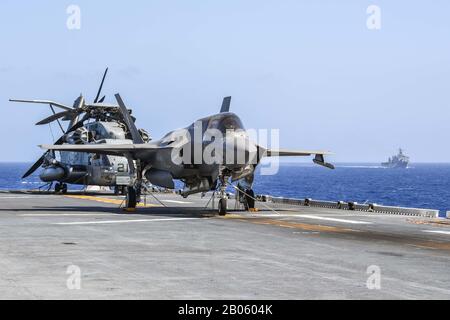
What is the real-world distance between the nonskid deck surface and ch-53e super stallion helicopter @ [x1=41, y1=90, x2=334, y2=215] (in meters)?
2.99

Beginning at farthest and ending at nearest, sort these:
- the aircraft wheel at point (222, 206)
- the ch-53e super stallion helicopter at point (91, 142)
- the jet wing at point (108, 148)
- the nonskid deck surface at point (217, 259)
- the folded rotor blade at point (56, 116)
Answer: the folded rotor blade at point (56, 116) < the ch-53e super stallion helicopter at point (91, 142) < the jet wing at point (108, 148) < the aircraft wheel at point (222, 206) < the nonskid deck surface at point (217, 259)

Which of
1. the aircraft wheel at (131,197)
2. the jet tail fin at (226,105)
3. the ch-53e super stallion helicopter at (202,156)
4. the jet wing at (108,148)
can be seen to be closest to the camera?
the ch-53e super stallion helicopter at (202,156)

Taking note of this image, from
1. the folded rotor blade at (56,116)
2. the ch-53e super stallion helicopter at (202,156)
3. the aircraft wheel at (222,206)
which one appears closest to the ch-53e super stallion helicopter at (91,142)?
the folded rotor blade at (56,116)

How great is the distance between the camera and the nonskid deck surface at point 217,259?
37.3ft

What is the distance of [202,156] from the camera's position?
2969cm

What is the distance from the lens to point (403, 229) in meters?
25.4

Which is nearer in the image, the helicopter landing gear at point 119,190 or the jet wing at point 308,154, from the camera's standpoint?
the jet wing at point 308,154

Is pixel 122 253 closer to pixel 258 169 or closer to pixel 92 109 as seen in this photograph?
pixel 258 169

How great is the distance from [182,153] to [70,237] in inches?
450

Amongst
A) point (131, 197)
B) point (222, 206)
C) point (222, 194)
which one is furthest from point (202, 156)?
point (131, 197)

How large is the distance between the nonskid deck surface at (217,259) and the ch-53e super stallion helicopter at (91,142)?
82.2ft

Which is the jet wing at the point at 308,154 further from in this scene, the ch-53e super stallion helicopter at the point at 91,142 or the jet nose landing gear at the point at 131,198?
the ch-53e super stallion helicopter at the point at 91,142

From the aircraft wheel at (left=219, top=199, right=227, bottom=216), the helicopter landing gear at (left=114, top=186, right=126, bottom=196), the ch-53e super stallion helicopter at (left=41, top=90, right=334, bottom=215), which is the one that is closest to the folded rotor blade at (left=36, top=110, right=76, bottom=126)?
the helicopter landing gear at (left=114, top=186, right=126, bottom=196)
